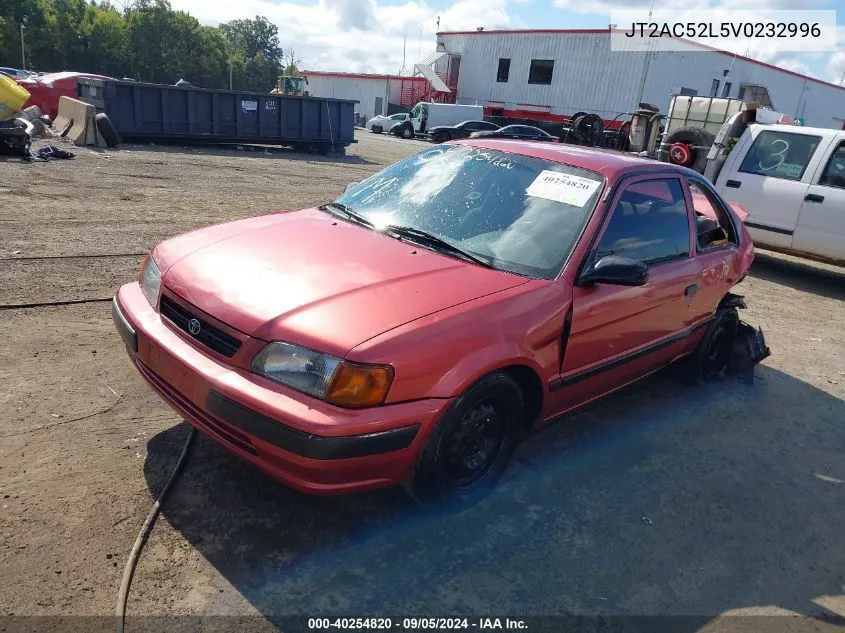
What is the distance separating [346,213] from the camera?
3.64m

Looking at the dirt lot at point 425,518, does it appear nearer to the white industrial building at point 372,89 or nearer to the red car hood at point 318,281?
the red car hood at point 318,281

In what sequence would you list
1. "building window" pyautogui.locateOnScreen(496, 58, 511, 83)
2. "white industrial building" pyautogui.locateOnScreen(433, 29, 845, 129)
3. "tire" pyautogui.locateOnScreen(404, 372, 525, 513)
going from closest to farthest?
"tire" pyautogui.locateOnScreen(404, 372, 525, 513), "white industrial building" pyautogui.locateOnScreen(433, 29, 845, 129), "building window" pyautogui.locateOnScreen(496, 58, 511, 83)

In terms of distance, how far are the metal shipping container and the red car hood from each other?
1494 cm

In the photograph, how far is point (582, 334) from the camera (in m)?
3.14

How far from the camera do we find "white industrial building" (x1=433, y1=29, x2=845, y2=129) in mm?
35156

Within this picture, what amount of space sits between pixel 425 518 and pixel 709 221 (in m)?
3.04

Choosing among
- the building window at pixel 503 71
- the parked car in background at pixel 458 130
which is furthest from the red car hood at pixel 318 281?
the building window at pixel 503 71

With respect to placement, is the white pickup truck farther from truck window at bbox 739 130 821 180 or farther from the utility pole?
the utility pole

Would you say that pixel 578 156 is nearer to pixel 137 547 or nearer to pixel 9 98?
pixel 137 547

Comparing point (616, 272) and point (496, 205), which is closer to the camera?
point (616, 272)

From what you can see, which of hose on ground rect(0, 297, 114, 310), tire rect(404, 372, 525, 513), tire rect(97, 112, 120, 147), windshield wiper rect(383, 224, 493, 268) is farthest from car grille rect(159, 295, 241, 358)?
tire rect(97, 112, 120, 147)

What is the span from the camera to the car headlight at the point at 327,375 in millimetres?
2303

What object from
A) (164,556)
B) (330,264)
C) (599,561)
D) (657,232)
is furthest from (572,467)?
(164,556)

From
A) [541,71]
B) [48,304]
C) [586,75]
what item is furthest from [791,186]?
[541,71]
